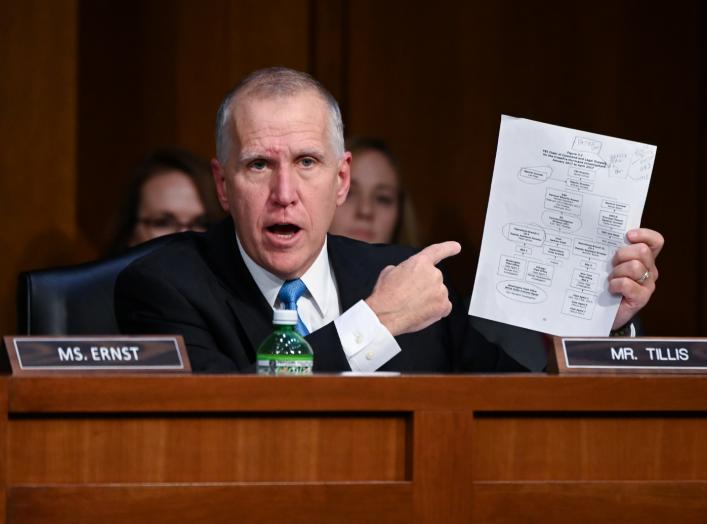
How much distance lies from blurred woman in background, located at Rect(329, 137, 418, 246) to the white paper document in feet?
4.63

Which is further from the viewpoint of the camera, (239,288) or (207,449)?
(239,288)

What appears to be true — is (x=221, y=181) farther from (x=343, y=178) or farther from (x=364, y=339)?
(x=364, y=339)

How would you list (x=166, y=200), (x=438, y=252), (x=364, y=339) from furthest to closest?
1. (x=166, y=200)
2. (x=438, y=252)
3. (x=364, y=339)

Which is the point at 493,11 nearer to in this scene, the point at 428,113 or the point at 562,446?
the point at 428,113

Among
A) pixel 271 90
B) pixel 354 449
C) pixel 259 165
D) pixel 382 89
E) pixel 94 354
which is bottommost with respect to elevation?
pixel 354 449

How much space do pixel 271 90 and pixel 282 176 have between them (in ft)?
0.51

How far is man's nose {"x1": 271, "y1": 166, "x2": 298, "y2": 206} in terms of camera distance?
2037 millimetres

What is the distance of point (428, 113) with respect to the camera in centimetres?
395

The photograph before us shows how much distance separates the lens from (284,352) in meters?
1.60

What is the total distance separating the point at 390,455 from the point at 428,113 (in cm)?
260

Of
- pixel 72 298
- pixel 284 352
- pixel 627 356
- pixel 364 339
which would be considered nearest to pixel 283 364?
pixel 284 352

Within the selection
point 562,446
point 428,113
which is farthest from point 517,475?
point 428,113

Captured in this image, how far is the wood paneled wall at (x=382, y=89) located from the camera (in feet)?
12.2

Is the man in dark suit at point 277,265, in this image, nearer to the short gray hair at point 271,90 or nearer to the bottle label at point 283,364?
the short gray hair at point 271,90
